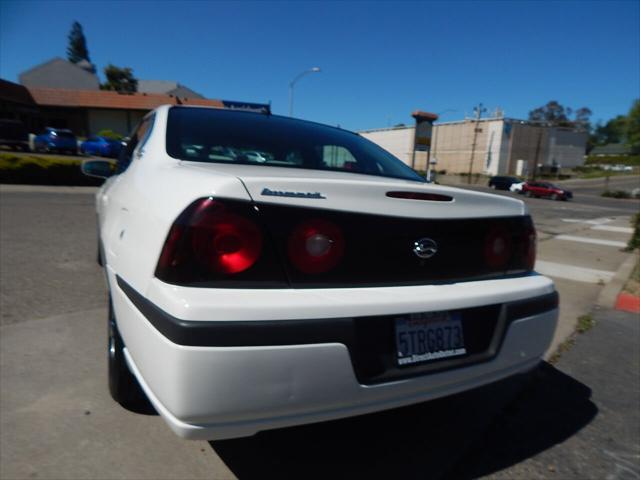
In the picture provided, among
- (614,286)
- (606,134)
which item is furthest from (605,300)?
(606,134)

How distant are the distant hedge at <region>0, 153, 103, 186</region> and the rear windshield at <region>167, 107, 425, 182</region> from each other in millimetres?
12733

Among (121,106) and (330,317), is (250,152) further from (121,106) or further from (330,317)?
(121,106)

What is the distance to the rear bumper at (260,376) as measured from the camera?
4.37 feet

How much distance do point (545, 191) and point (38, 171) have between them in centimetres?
3296

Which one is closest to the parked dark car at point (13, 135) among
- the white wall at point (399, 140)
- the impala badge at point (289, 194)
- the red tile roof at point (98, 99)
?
the red tile roof at point (98, 99)

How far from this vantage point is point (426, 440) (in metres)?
2.17

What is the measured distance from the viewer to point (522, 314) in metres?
1.94

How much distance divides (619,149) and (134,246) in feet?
420

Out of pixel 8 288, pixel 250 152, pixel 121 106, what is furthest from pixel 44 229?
pixel 121 106

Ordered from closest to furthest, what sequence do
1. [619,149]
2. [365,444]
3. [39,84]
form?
1. [365,444]
2. [39,84]
3. [619,149]

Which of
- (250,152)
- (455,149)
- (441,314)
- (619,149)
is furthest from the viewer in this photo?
(619,149)

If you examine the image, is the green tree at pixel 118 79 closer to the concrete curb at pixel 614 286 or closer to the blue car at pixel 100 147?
the blue car at pixel 100 147

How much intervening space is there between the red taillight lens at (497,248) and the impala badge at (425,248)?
36cm

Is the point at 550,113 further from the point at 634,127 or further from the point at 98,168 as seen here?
the point at 98,168
